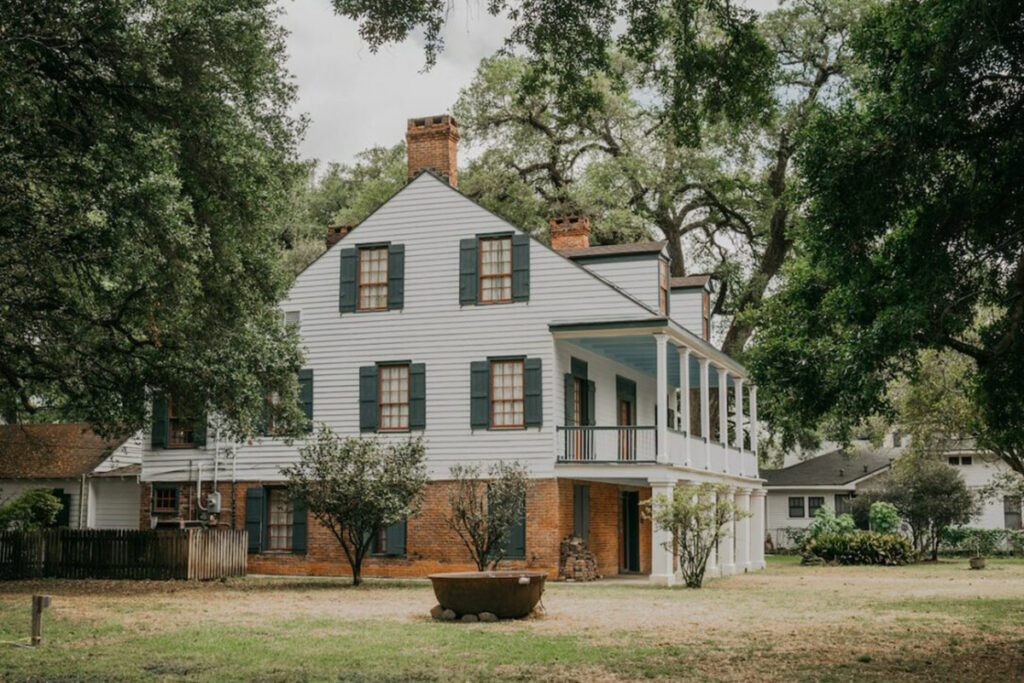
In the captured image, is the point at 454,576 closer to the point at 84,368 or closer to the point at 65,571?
the point at 84,368

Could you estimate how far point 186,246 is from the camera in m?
14.2

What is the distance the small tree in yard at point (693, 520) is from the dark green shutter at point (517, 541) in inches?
128

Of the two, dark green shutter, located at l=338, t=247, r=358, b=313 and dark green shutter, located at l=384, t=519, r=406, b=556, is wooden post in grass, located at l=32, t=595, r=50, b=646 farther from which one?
dark green shutter, located at l=338, t=247, r=358, b=313

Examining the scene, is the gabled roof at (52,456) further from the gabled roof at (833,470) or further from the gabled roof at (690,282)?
the gabled roof at (833,470)

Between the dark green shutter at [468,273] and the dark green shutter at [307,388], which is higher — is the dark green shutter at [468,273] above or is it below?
above

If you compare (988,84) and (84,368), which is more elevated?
(988,84)

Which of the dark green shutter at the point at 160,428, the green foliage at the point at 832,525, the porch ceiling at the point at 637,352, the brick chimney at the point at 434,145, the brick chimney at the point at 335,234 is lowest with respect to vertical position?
the green foliage at the point at 832,525

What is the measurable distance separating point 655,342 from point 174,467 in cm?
1269

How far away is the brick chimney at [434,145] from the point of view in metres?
29.4

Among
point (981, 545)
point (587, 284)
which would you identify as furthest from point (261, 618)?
point (981, 545)

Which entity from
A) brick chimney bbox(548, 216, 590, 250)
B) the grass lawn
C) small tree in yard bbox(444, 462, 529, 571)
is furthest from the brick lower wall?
brick chimney bbox(548, 216, 590, 250)

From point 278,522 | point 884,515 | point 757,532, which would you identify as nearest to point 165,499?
point 278,522

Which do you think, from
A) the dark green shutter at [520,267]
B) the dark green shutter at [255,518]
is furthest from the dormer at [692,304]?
the dark green shutter at [255,518]

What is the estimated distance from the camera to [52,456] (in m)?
33.3
